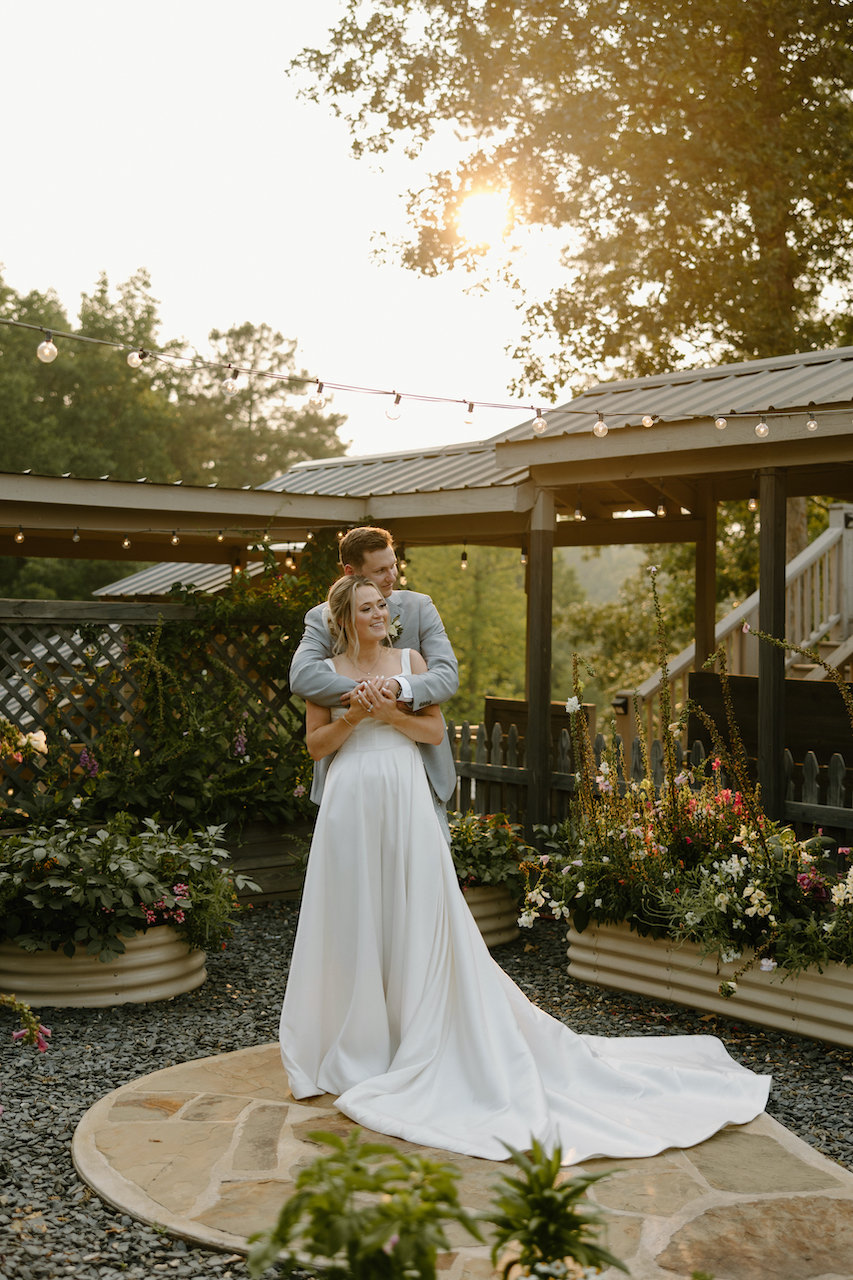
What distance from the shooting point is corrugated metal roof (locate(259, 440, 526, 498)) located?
27.5ft

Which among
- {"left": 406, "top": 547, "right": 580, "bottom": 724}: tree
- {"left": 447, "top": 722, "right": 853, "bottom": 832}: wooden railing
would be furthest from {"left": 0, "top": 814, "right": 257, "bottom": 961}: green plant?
{"left": 406, "top": 547, "right": 580, "bottom": 724}: tree

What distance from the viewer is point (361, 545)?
3.97 m

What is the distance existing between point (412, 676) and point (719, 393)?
3.61 meters

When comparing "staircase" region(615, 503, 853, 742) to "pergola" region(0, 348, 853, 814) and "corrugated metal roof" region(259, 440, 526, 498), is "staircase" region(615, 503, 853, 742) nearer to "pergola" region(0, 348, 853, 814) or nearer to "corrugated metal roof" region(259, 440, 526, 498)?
"pergola" region(0, 348, 853, 814)

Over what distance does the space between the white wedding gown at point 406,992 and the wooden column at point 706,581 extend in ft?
19.4

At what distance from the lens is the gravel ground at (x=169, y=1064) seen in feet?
9.45

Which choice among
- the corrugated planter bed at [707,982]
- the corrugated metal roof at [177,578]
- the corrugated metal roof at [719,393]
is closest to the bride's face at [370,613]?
the corrugated planter bed at [707,982]

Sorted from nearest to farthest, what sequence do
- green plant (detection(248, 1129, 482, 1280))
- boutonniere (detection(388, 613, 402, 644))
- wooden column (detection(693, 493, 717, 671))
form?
green plant (detection(248, 1129, 482, 1280)) < boutonniere (detection(388, 613, 402, 644)) < wooden column (detection(693, 493, 717, 671))

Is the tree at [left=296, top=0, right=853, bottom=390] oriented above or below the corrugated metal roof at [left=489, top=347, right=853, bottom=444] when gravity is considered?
above

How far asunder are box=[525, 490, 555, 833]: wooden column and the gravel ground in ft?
2.88

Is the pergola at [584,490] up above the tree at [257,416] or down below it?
below

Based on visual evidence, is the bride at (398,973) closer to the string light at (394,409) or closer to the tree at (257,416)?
the string light at (394,409)

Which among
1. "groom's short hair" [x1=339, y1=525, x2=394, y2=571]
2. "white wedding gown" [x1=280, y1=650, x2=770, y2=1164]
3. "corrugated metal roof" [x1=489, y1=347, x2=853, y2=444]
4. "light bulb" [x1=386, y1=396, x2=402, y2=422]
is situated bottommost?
"white wedding gown" [x1=280, y1=650, x2=770, y2=1164]

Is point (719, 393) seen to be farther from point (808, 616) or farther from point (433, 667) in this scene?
point (808, 616)
